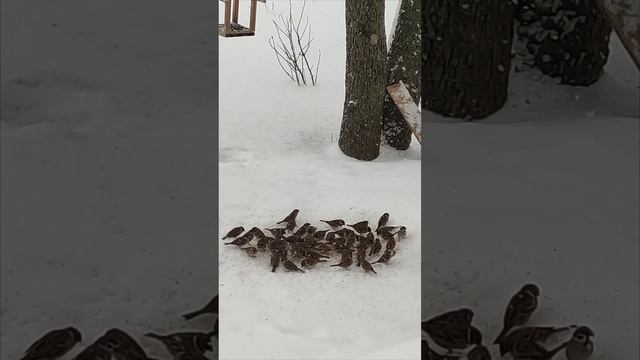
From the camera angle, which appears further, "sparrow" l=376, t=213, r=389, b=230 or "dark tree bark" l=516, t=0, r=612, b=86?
"sparrow" l=376, t=213, r=389, b=230

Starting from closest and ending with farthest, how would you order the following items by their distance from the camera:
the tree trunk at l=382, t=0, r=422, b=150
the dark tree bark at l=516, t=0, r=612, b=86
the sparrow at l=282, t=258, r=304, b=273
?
the dark tree bark at l=516, t=0, r=612, b=86
the sparrow at l=282, t=258, r=304, b=273
the tree trunk at l=382, t=0, r=422, b=150

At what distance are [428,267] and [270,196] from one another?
82.2 inches

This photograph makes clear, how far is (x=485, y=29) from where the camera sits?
29.5 inches

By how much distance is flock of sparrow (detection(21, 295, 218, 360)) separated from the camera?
32.9 inches

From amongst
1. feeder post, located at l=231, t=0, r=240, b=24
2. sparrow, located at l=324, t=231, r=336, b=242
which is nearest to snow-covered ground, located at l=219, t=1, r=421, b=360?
sparrow, located at l=324, t=231, r=336, b=242

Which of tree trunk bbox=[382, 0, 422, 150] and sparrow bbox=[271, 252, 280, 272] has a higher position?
tree trunk bbox=[382, 0, 422, 150]

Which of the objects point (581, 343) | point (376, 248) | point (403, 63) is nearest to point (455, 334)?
point (581, 343)

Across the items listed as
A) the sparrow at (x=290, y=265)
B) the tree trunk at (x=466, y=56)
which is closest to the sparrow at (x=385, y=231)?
the sparrow at (x=290, y=265)

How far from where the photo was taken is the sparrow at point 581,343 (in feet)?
2.63

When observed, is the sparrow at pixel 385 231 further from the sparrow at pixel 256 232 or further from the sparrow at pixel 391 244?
the sparrow at pixel 256 232

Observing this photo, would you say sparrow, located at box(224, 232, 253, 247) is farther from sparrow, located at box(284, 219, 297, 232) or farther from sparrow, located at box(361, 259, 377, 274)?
sparrow, located at box(361, 259, 377, 274)

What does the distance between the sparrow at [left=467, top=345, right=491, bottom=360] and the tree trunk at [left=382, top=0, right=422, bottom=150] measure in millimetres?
2637

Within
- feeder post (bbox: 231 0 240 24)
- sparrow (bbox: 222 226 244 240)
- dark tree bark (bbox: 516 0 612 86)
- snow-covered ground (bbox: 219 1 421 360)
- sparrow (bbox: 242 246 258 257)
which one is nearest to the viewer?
dark tree bark (bbox: 516 0 612 86)

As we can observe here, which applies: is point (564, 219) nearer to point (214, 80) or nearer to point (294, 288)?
point (214, 80)
